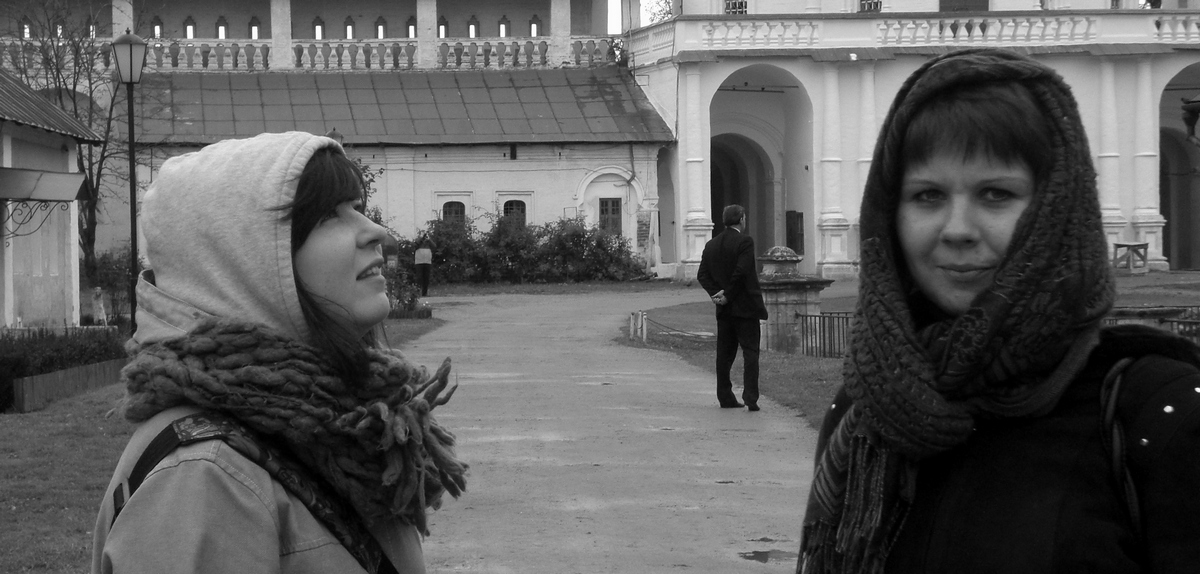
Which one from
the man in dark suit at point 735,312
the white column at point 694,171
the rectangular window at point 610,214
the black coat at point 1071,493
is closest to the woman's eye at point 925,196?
the black coat at point 1071,493

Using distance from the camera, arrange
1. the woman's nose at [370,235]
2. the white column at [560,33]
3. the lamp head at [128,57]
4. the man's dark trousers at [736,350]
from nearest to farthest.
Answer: the woman's nose at [370,235] < the man's dark trousers at [736,350] < the lamp head at [128,57] < the white column at [560,33]

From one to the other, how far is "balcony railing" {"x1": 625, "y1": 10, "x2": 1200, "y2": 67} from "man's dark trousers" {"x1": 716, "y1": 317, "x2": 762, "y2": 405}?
2763 centimetres

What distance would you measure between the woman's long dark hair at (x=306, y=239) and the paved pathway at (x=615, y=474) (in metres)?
4.27

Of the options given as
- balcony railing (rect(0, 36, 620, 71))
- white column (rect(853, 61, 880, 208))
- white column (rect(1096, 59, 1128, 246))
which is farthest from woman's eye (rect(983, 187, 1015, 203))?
balcony railing (rect(0, 36, 620, 71))

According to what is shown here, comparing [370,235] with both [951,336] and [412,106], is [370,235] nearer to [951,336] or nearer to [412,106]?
[951,336]

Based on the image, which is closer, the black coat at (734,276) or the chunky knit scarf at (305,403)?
the chunky knit scarf at (305,403)

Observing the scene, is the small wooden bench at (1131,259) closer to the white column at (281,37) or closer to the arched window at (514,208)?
the arched window at (514,208)

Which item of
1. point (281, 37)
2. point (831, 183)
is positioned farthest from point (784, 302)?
point (281, 37)

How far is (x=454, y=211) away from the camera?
1585 inches

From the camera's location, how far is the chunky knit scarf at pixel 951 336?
2125 mm

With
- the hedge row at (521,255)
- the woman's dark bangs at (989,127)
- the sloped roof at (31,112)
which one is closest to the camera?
the woman's dark bangs at (989,127)

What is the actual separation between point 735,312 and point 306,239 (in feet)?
33.0

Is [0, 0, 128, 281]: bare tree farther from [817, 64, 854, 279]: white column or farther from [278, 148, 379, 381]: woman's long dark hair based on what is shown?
[278, 148, 379, 381]: woman's long dark hair

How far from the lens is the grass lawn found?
6730 mm
